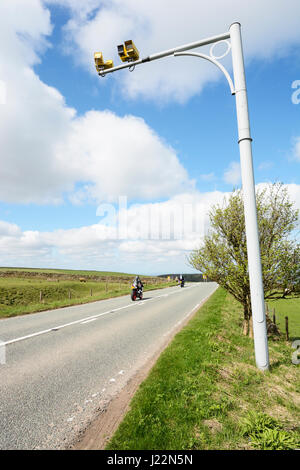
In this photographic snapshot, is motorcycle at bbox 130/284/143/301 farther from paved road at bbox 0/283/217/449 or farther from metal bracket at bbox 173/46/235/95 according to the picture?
metal bracket at bbox 173/46/235/95

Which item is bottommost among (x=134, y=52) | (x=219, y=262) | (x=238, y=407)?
(x=238, y=407)

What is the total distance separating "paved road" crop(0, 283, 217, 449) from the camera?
10.6 feet

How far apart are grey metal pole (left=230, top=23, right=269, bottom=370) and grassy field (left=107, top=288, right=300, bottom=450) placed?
63cm

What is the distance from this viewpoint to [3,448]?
280 cm

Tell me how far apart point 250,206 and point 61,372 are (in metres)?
5.00

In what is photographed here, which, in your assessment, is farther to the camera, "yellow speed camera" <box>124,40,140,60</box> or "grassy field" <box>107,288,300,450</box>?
"yellow speed camera" <box>124,40,140,60</box>

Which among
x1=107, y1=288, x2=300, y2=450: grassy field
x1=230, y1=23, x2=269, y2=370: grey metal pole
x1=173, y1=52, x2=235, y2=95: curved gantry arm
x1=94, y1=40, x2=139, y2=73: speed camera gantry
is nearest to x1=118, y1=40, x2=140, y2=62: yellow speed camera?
x1=94, y1=40, x2=139, y2=73: speed camera gantry

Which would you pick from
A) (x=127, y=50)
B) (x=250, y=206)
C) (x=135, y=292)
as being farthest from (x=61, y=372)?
(x=135, y=292)

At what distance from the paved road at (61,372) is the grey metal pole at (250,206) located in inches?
105

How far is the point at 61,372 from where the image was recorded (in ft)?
16.7

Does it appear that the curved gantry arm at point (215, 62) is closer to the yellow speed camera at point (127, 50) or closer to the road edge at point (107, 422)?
the yellow speed camera at point (127, 50)
